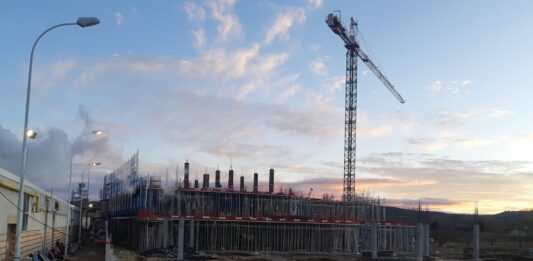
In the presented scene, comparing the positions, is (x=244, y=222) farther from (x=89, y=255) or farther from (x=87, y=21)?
(x=87, y=21)

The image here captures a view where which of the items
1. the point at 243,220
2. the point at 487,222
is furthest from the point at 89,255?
the point at 487,222

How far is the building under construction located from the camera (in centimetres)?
4622

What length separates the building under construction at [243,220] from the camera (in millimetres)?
46219

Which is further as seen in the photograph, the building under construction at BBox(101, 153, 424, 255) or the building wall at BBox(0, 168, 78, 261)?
the building under construction at BBox(101, 153, 424, 255)

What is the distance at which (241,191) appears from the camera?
53.1m

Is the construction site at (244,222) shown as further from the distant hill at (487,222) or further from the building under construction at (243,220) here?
the distant hill at (487,222)

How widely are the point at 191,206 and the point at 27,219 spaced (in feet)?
69.8

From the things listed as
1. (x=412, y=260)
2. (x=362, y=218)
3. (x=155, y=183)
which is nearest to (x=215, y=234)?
(x=155, y=183)

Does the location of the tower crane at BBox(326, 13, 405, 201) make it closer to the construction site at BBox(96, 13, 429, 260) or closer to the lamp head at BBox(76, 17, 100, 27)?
the construction site at BBox(96, 13, 429, 260)

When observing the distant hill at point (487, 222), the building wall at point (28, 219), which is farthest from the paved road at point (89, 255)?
the distant hill at point (487, 222)

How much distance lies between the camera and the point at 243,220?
162 feet

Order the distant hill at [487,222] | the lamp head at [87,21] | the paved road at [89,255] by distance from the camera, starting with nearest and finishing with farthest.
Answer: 1. the lamp head at [87,21]
2. the paved road at [89,255]
3. the distant hill at [487,222]

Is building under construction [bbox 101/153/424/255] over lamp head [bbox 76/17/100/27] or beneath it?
beneath

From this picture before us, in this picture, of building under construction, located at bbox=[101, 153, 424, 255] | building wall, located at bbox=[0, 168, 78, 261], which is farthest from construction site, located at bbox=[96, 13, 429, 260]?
building wall, located at bbox=[0, 168, 78, 261]
